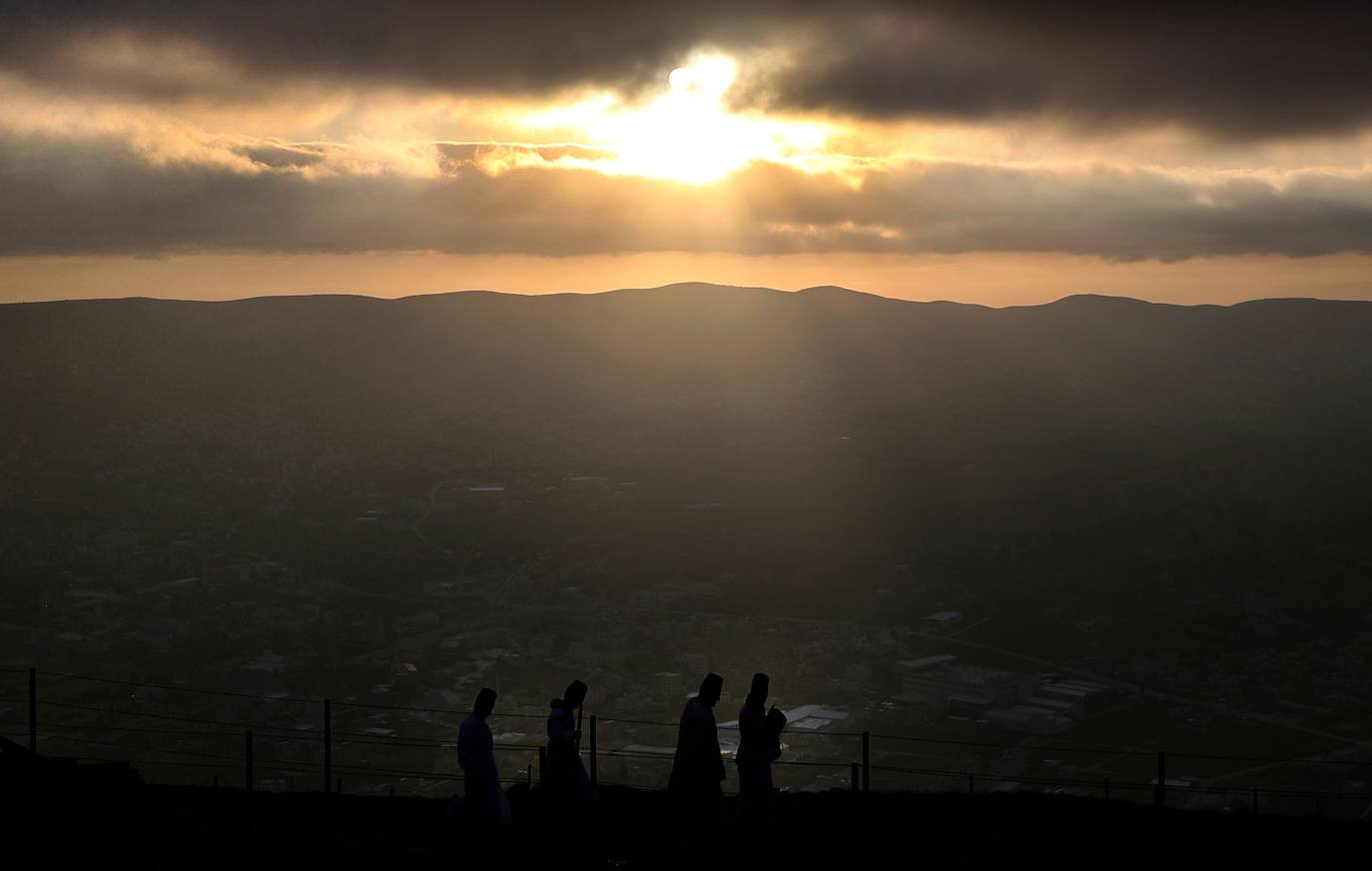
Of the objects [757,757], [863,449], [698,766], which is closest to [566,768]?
[698,766]

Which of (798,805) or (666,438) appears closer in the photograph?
(798,805)

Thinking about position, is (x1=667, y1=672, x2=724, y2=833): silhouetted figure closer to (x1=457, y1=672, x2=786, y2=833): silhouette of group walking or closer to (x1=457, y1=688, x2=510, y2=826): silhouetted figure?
(x1=457, y1=672, x2=786, y2=833): silhouette of group walking

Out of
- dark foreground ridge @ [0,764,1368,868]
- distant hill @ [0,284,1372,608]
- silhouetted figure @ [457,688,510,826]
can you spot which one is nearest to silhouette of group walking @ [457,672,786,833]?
silhouetted figure @ [457,688,510,826]

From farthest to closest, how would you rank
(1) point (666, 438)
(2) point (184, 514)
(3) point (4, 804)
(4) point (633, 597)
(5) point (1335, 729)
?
(1) point (666, 438)
(2) point (184, 514)
(4) point (633, 597)
(5) point (1335, 729)
(3) point (4, 804)

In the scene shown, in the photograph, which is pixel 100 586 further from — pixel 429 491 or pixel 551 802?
pixel 551 802

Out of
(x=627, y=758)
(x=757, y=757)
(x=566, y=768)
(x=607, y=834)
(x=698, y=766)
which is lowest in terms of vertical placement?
(x=627, y=758)

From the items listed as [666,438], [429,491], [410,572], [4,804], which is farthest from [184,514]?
[4,804]

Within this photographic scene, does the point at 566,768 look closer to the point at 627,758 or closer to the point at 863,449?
the point at 627,758
